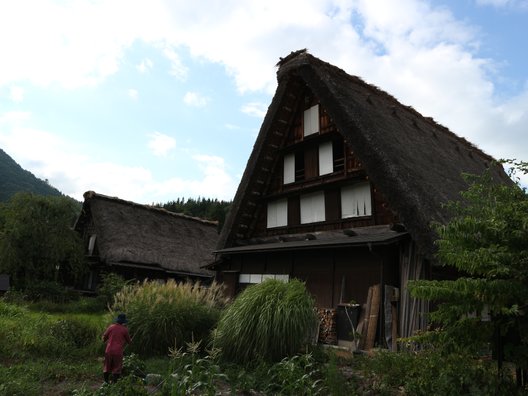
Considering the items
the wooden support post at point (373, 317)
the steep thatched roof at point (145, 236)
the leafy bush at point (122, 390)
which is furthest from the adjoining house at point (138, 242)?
the leafy bush at point (122, 390)

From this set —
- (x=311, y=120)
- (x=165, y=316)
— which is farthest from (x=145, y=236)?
(x=165, y=316)

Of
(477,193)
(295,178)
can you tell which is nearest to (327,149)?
(295,178)

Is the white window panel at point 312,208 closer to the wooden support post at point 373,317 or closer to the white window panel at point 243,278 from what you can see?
the white window panel at point 243,278

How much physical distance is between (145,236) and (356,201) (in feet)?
51.7

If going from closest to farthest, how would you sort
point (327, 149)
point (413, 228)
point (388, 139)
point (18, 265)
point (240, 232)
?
point (413, 228) → point (388, 139) → point (327, 149) → point (240, 232) → point (18, 265)

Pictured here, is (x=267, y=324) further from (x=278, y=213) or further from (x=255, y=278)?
(x=278, y=213)

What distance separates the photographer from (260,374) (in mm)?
6430

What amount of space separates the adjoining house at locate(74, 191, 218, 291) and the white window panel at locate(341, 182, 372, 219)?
11.9 m

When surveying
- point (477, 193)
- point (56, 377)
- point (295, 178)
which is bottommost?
point (56, 377)

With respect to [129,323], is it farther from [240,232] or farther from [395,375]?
[240,232]

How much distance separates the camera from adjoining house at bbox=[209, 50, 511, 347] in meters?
9.90

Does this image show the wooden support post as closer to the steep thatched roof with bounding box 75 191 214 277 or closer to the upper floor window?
the upper floor window

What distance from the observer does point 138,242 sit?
77.0 ft

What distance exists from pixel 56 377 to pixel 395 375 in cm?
526
